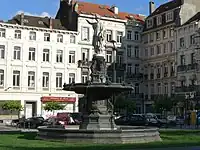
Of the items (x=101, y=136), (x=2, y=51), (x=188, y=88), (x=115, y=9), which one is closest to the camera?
(x=101, y=136)

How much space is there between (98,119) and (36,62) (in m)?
40.6

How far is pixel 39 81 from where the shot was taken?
6431 cm

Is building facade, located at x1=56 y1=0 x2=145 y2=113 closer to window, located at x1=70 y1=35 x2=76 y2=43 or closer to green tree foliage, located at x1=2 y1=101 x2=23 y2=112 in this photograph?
window, located at x1=70 y1=35 x2=76 y2=43

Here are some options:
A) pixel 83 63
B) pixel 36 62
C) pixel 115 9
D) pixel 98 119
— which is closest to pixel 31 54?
pixel 36 62

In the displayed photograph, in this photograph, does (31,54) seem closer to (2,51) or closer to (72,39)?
(2,51)

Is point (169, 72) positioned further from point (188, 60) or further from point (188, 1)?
point (188, 1)

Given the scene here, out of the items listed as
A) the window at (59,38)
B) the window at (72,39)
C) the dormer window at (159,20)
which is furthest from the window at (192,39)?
the window at (59,38)

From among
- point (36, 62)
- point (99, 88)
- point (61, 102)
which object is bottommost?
point (61, 102)

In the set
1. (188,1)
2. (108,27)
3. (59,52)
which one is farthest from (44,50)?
(188,1)

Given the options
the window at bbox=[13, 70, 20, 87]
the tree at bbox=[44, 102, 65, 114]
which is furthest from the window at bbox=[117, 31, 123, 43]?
the window at bbox=[13, 70, 20, 87]

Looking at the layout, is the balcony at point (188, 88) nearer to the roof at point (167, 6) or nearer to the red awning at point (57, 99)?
the roof at point (167, 6)

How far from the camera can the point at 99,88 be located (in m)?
23.8

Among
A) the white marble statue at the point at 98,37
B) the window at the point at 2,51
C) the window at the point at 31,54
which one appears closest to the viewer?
the white marble statue at the point at 98,37

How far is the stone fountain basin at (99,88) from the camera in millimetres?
23781
